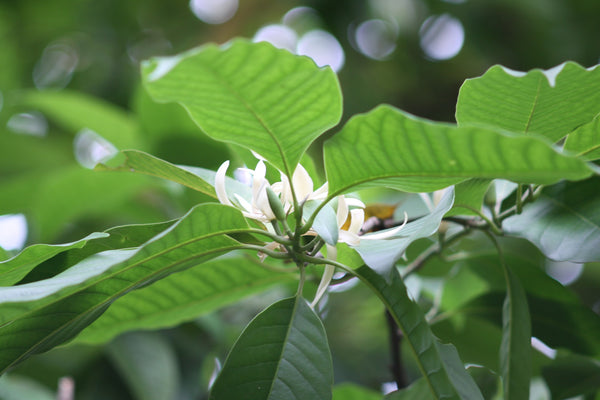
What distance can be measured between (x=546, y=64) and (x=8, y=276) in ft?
7.29

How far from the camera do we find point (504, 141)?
14.7 inches

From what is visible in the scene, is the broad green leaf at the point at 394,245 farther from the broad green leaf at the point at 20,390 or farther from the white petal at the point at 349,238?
the broad green leaf at the point at 20,390

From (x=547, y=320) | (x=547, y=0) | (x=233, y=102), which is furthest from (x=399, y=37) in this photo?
(x=233, y=102)

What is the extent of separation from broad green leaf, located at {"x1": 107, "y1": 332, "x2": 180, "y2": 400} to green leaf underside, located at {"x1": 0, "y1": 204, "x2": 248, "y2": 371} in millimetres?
507

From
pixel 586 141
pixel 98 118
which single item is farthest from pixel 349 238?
pixel 98 118

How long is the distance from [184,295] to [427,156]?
1.29ft

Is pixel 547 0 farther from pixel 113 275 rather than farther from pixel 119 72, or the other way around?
pixel 113 275

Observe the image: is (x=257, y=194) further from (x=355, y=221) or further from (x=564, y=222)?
(x=564, y=222)

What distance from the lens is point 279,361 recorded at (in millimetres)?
520

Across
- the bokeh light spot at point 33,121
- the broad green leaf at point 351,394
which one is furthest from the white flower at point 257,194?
the bokeh light spot at point 33,121

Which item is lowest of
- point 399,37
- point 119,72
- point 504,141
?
point 504,141

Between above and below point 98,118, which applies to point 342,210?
below

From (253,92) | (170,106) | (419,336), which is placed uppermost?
(170,106)

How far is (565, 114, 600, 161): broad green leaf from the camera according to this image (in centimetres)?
52
